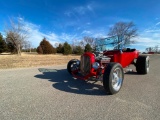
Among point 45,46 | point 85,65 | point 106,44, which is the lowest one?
point 85,65

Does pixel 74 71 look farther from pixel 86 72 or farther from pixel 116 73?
pixel 116 73

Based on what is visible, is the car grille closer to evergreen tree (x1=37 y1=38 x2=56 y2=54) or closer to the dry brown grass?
the dry brown grass

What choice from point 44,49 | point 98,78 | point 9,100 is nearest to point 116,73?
point 98,78

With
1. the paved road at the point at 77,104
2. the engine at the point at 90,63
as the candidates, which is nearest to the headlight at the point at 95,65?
the engine at the point at 90,63

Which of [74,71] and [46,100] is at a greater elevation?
[74,71]

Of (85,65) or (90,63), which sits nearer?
(90,63)

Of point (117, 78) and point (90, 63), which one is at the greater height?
point (90, 63)

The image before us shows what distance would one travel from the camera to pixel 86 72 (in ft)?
14.0

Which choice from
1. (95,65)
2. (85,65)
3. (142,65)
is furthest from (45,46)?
(95,65)

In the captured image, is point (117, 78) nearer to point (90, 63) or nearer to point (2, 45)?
point (90, 63)

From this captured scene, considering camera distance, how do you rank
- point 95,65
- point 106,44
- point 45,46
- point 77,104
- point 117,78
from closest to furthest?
Answer: point 77,104, point 117,78, point 95,65, point 106,44, point 45,46

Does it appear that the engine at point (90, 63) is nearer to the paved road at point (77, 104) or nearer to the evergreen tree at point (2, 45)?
the paved road at point (77, 104)

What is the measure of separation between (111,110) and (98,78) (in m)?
1.48

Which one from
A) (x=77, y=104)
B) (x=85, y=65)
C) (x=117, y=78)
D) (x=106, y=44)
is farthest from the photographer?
(x=106, y=44)
